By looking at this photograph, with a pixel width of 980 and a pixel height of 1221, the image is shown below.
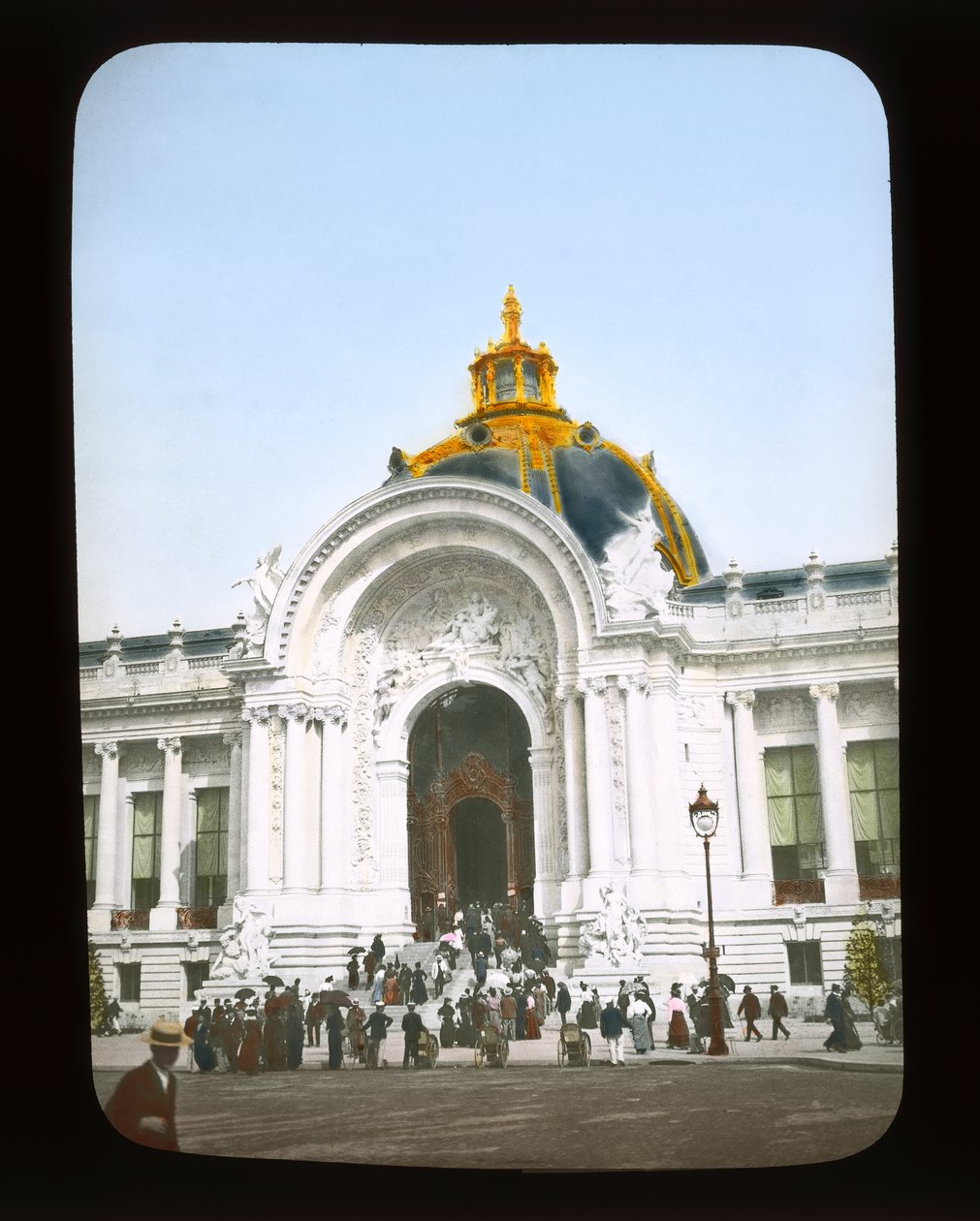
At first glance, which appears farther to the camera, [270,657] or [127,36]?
[270,657]

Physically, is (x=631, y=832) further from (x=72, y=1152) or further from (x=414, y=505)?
(x=72, y=1152)

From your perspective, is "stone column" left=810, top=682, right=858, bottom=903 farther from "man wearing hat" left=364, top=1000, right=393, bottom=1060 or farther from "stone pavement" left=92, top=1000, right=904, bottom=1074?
"man wearing hat" left=364, top=1000, right=393, bottom=1060


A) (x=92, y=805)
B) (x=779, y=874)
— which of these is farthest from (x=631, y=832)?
(x=92, y=805)

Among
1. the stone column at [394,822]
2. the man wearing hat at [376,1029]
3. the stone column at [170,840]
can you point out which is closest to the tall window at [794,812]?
the stone column at [394,822]

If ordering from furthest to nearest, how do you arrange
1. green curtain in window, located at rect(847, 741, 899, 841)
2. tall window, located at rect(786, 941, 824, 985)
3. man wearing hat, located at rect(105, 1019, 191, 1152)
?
green curtain in window, located at rect(847, 741, 899, 841)
tall window, located at rect(786, 941, 824, 985)
man wearing hat, located at rect(105, 1019, 191, 1152)

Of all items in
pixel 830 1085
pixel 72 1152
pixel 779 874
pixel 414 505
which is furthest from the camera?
pixel 414 505

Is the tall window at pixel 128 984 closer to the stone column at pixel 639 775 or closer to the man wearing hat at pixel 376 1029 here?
the man wearing hat at pixel 376 1029

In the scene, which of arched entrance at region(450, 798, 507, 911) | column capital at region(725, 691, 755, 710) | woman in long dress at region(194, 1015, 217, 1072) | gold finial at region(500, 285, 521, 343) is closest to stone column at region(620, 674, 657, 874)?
column capital at region(725, 691, 755, 710)

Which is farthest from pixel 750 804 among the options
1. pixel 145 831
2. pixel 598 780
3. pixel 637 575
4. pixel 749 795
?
pixel 145 831
